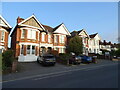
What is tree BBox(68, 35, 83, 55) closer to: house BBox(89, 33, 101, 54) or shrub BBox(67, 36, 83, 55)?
shrub BBox(67, 36, 83, 55)

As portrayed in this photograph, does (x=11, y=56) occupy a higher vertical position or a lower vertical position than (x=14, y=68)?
higher

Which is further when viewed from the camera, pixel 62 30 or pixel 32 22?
pixel 62 30

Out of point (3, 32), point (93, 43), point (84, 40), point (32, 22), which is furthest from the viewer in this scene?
point (93, 43)

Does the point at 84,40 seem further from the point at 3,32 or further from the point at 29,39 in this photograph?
the point at 3,32

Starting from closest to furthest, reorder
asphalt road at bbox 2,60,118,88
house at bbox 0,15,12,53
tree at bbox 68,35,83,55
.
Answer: asphalt road at bbox 2,60,118,88, house at bbox 0,15,12,53, tree at bbox 68,35,83,55

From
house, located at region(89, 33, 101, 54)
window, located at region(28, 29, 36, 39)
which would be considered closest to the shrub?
window, located at region(28, 29, 36, 39)

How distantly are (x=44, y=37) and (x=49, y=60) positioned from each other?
10.6 meters

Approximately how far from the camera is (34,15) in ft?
83.1

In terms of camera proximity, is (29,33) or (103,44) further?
(103,44)

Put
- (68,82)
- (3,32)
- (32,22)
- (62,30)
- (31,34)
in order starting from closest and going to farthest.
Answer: (68,82)
(3,32)
(31,34)
(32,22)
(62,30)

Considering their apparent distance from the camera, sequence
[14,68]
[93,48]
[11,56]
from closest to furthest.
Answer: [14,68], [11,56], [93,48]

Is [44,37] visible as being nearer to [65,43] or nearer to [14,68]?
[65,43]

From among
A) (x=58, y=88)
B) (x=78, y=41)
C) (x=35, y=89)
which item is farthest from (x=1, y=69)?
(x=78, y=41)

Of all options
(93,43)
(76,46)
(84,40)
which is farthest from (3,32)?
(93,43)
